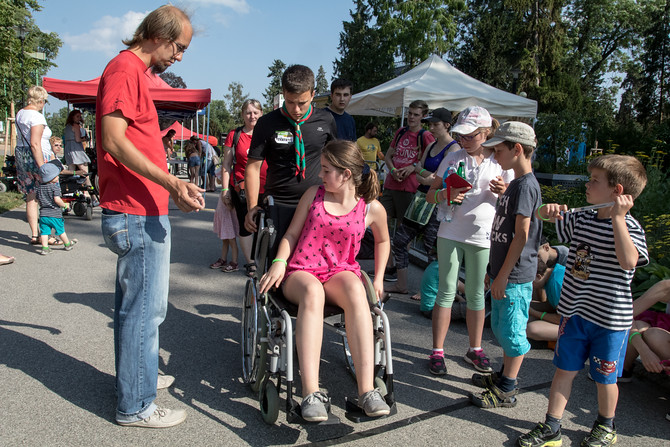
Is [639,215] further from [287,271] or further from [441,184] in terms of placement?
[287,271]

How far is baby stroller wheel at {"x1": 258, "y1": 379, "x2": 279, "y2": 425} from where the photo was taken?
8.59ft

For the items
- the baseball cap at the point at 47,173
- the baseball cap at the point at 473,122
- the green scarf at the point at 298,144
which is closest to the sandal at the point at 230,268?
the baseball cap at the point at 47,173

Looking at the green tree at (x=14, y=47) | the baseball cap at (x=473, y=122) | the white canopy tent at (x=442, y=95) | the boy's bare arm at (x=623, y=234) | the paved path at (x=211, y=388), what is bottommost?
the paved path at (x=211, y=388)

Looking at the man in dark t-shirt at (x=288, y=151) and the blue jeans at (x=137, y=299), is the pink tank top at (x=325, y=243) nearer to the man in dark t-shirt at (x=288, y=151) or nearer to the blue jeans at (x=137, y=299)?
the man in dark t-shirt at (x=288, y=151)

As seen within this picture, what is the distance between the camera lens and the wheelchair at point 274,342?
8.25 ft

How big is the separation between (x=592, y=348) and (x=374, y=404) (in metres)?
1.19

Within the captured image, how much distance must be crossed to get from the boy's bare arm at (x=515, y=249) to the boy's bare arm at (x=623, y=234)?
0.50m

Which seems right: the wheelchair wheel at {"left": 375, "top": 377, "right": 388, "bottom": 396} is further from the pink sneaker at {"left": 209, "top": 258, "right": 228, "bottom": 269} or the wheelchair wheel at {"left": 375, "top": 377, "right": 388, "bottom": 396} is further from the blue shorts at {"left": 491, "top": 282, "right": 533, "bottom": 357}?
the pink sneaker at {"left": 209, "top": 258, "right": 228, "bottom": 269}

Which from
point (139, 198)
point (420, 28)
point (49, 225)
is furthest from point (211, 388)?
point (420, 28)

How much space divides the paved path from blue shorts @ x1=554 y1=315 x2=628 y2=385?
1.57 ft

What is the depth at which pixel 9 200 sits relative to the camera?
10.9m

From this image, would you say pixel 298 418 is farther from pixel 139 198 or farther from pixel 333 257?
pixel 139 198

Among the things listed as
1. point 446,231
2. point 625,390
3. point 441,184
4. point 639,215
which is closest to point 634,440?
point 625,390

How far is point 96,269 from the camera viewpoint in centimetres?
580
